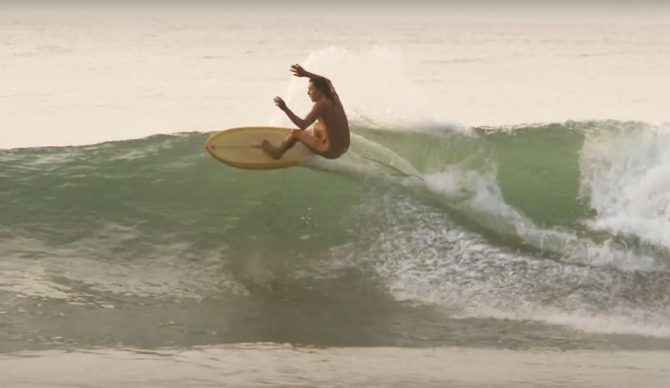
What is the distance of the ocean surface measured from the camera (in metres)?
8.41

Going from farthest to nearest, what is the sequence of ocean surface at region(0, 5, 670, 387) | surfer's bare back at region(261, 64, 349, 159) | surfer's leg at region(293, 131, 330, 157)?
surfer's leg at region(293, 131, 330, 157)
surfer's bare back at region(261, 64, 349, 159)
ocean surface at region(0, 5, 670, 387)

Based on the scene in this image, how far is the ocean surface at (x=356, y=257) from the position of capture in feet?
27.6

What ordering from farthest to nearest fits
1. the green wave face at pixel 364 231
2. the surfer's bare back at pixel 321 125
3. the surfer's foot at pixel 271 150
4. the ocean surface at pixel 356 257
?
the surfer's foot at pixel 271 150 → the surfer's bare back at pixel 321 125 → the green wave face at pixel 364 231 → the ocean surface at pixel 356 257

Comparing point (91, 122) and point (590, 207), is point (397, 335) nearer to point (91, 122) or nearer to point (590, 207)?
point (590, 207)

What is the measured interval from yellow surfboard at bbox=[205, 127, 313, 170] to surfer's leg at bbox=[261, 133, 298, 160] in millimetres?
46

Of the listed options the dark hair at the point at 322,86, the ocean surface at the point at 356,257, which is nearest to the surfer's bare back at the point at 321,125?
the dark hair at the point at 322,86

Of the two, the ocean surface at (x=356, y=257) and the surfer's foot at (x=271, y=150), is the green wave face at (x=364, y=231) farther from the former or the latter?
the surfer's foot at (x=271, y=150)

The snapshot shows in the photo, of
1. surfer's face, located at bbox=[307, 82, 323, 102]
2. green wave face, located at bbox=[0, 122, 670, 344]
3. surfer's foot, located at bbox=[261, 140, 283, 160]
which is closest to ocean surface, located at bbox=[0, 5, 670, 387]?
green wave face, located at bbox=[0, 122, 670, 344]

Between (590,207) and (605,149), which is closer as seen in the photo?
(590,207)

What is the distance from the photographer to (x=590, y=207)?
12.2m

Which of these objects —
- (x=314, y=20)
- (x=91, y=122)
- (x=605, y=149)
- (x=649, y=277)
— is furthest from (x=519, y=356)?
(x=314, y=20)

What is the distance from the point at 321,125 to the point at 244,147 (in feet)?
2.59

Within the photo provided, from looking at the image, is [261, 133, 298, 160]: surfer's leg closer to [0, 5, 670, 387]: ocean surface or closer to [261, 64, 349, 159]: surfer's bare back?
[261, 64, 349, 159]: surfer's bare back

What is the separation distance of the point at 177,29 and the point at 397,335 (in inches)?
2129
